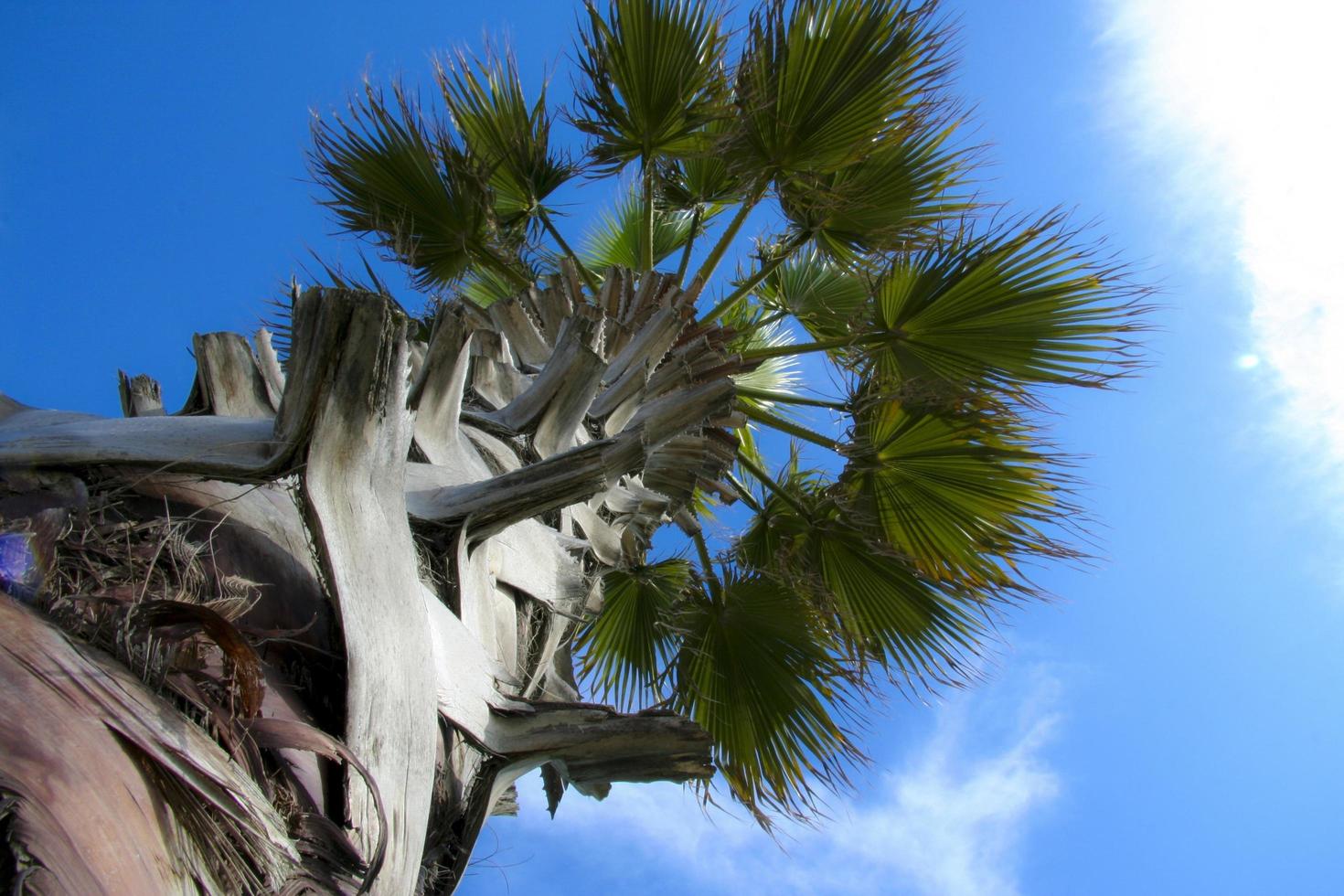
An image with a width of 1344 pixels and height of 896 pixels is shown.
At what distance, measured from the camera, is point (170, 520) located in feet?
3.82

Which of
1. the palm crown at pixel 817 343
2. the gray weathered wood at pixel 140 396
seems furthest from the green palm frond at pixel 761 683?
the gray weathered wood at pixel 140 396

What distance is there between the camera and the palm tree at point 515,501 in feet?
3.13

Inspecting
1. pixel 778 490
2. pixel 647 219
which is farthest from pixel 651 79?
pixel 778 490

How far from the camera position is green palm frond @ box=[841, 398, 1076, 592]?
3.56 metres

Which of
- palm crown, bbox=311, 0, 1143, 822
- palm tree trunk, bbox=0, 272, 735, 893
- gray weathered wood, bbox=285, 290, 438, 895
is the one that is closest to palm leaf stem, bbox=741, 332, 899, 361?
palm crown, bbox=311, 0, 1143, 822

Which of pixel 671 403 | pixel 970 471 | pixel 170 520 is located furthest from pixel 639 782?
pixel 970 471

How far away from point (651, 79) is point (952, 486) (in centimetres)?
209

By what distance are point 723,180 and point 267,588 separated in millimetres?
3965

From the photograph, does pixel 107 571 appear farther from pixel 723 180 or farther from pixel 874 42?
pixel 723 180

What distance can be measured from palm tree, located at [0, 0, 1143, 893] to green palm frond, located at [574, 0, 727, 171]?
16mm

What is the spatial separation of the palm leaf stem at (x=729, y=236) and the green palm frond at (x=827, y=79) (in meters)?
0.16

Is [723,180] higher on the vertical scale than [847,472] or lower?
higher

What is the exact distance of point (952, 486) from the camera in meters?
3.76

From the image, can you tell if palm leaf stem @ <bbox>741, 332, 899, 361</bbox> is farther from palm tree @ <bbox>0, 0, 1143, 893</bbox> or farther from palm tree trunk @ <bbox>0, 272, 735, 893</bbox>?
palm tree trunk @ <bbox>0, 272, 735, 893</bbox>
